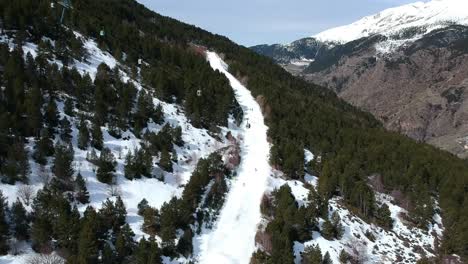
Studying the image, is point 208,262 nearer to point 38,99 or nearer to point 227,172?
point 227,172

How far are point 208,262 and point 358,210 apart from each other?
2104cm

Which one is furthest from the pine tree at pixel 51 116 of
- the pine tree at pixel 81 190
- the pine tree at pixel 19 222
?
the pine tree at pixel 19 222

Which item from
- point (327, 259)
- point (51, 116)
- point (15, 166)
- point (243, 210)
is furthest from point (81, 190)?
point (327, 259)

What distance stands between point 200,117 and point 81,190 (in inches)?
1071

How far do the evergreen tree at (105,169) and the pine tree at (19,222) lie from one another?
9305 millimetres

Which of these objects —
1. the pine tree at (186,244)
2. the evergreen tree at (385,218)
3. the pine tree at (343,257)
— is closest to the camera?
the pine tree at (186,244)

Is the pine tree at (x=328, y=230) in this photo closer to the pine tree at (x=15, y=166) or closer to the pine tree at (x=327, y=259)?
the pine tree at (x=327, y=259)

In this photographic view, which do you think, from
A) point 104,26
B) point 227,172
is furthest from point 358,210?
point 104,26

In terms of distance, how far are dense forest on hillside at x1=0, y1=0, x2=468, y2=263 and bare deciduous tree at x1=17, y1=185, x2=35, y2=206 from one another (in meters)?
1.22

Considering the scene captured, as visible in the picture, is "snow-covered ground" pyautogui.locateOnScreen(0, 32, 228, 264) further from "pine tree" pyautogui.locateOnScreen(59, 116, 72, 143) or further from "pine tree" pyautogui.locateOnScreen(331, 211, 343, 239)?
"pine tree" pyautogui.locateOnScreen(331, 211, 343, 239)

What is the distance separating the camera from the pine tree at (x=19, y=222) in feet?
100

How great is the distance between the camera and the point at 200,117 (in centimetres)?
6134

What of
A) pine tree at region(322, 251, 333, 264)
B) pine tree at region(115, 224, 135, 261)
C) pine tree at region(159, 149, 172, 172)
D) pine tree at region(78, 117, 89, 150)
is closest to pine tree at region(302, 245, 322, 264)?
pine tree at region(322, 251, 333, 264)

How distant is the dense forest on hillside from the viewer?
42500 mm
